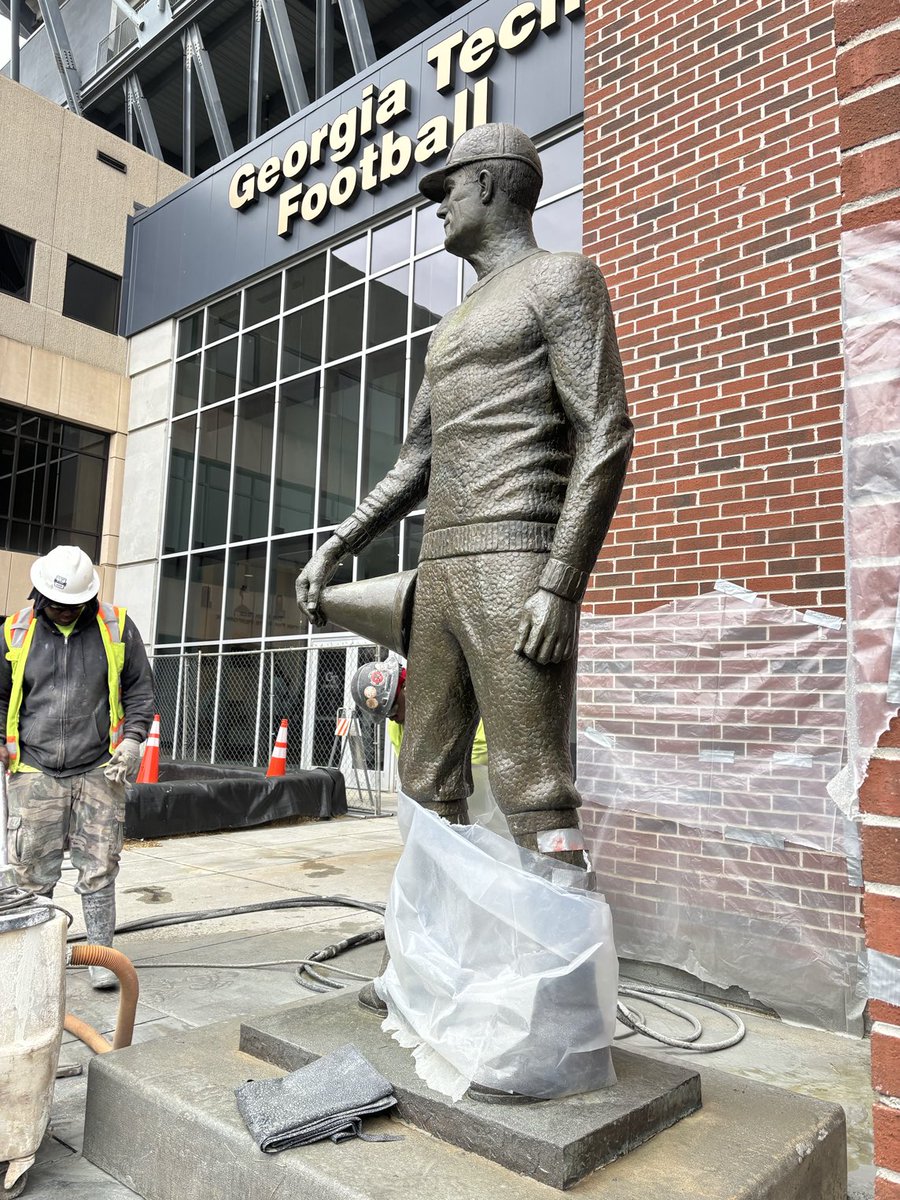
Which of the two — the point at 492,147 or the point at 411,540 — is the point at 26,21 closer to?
the point at 411,540

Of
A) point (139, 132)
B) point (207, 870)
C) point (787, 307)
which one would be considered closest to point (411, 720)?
point (787, 307)

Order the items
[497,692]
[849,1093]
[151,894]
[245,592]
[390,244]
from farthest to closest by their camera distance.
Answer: [245,592] < [390,244] < [151,894] < [849,1093] < [497,692]

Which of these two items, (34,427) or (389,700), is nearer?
(389,700)

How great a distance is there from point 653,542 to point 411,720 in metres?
2.39

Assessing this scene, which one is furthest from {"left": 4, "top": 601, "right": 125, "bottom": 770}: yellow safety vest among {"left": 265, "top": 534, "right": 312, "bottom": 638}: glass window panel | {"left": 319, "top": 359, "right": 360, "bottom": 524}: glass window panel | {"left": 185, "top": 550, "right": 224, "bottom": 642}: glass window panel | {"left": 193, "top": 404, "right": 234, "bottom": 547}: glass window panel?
{"left": 193, "top": 404, "right": 234, "bottom": 547}: glass window panel

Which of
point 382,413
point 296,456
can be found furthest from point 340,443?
point 296,456

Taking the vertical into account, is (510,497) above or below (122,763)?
above

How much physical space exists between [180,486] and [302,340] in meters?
4.24

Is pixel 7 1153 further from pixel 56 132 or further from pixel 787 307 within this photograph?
pixel 56 132

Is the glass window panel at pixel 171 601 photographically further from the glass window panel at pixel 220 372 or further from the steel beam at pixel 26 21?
the steel beam at pixel 26 21

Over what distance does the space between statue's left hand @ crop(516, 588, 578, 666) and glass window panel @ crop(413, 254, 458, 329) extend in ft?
38.7

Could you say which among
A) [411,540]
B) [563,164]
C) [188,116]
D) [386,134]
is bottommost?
[411,540]

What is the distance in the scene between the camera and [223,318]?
17.7 metres

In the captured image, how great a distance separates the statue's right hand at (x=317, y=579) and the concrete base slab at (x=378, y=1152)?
1294 millimetres
